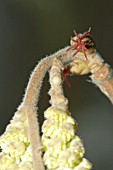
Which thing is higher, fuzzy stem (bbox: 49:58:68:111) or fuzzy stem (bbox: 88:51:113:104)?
fuzzy stem (bbox: 88:51:113:104)

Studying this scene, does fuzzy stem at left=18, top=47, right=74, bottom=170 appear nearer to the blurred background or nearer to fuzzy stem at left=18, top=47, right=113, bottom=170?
fuzzy stem at left=18, top=47, right=113, bottom=170

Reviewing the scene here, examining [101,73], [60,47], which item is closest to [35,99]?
[101,73]

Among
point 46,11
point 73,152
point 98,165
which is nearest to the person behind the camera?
point 73,152

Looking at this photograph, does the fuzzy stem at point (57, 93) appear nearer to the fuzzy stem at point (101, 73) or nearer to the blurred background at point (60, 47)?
the fuzzy stem at point (101, 73)

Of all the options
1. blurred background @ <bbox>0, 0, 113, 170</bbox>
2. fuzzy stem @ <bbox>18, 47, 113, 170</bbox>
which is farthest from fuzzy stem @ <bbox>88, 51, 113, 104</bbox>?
blurred background @ <bbox>0, 0, 113, 170</bbox>

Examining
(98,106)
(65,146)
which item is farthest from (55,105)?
(98,106)

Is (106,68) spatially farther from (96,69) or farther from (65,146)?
(65,146)

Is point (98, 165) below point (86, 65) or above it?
above

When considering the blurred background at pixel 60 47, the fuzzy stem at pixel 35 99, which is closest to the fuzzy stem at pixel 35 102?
the fuzzy stem at pixel 35 99
